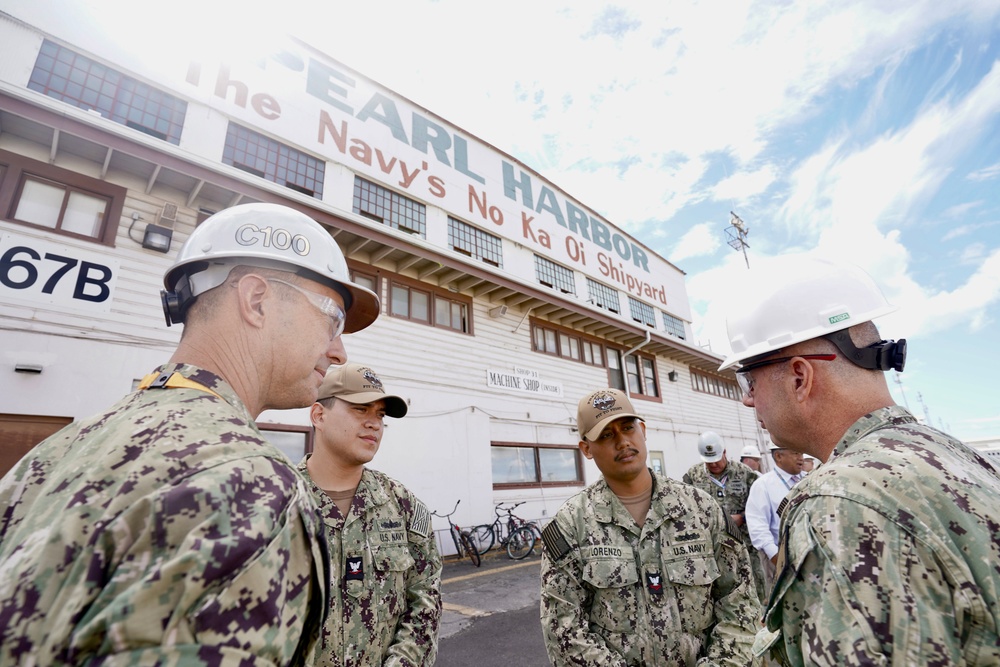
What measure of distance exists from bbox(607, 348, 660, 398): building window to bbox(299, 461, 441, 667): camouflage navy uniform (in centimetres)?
1390

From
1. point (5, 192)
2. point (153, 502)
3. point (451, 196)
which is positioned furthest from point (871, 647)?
point (451, 196)

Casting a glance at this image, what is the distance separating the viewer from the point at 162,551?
2.52ft

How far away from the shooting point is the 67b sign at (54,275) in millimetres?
6480

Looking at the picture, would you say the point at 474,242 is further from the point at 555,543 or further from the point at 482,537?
the point at 555,543

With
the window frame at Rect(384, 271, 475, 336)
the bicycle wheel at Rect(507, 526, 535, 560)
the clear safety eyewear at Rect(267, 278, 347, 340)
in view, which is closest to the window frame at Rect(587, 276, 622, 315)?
the window frame at Rect(384, 271, 475, 336)

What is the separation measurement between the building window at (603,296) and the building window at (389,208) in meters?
7.36

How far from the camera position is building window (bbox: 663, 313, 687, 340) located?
811 inches

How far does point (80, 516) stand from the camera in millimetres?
786

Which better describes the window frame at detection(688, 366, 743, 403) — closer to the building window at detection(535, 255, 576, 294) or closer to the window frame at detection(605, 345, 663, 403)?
the window frame at detection(605, 345, 663, 403)

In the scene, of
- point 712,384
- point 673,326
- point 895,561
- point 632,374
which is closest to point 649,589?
point 895,561

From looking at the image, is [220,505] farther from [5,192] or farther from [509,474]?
[509,474]

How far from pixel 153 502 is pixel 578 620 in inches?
88.2

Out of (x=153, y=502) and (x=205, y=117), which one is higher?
(x=205, y=117)

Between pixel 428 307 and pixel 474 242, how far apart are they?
3027mm
